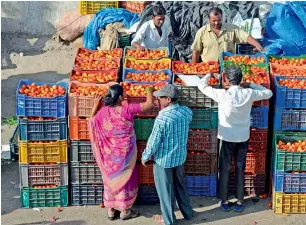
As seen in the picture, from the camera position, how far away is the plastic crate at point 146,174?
10.2 meters

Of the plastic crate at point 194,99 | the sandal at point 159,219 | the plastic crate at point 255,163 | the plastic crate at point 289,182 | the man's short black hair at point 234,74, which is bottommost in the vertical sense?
the sandal at point 159,219

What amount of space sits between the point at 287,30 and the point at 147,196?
18.6 feet

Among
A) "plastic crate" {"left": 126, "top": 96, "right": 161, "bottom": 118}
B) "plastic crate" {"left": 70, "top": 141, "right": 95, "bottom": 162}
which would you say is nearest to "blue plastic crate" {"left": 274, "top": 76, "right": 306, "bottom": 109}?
"plastic crate" {"left": 126, "top": 96, "right": 161, "bottom": 118}

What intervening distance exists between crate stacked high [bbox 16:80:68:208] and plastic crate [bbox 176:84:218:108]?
162cm

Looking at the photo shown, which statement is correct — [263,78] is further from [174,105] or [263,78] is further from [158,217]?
[158,217]

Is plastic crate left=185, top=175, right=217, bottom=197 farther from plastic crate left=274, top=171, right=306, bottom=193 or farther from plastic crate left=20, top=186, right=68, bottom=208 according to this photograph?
plastic crate left=20, top=186, right=68, bottom=208

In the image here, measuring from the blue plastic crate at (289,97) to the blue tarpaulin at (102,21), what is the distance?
5.79 metres

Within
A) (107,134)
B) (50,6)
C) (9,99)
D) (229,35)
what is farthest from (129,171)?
(50,6)

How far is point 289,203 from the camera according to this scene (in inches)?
393

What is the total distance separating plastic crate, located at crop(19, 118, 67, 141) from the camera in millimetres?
9766

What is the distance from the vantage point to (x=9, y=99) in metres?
13.9

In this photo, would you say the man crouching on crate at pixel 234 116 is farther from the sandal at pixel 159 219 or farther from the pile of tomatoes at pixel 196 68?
the sandal at pixel 159 219

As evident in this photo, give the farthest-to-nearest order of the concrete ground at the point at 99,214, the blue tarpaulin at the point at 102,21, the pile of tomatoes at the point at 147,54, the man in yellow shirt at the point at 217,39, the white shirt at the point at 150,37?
1. the blue tarpaulin at the point at 102,21
2. the white shirt at the point at 150,37
3. the man in yellow shirt at the point at 217,39
4. the pile of tomatoes at the point at 147,54
5. the concrete ground at the point at 99,214

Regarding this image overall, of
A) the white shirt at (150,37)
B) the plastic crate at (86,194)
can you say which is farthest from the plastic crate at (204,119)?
the white shirt at (150,37)
